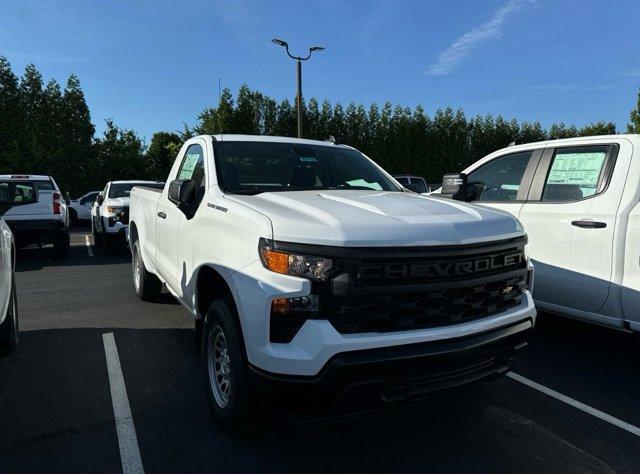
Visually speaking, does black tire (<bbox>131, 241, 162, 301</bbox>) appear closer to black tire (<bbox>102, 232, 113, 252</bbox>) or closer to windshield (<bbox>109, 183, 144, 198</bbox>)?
black tire (<bbox>102, 232, 113, 252</bbox>)

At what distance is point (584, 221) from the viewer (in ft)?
13.2

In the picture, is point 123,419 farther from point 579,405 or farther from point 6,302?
point 579,405

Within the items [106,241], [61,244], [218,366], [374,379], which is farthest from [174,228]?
[106,241]

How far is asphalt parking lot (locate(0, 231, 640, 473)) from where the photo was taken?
2.73 metres

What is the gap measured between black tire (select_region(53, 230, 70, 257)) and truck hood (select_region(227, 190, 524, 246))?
9064 mm

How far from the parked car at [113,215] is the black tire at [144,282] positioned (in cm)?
433

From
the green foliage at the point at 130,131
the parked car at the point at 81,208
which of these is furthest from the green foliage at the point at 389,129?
the parked car at the point at 81,208

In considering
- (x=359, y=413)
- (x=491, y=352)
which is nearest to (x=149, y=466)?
(x=359, y=413)

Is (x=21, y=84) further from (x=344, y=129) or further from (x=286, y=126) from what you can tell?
(x=344, y=129)

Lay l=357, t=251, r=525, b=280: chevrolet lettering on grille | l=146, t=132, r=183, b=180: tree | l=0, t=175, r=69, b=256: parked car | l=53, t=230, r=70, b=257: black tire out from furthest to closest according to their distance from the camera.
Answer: l=146, t=132, r=183, b=180: tree, l=53, t=230, r=70, b=257: black tire, l=0, t=175, r=69, b=256: parked car, l=357, t=251, r=525, b=280: chevrolet lettering on grille

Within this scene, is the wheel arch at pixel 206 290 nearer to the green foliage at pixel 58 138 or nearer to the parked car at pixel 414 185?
the parked car at pixel 414 185

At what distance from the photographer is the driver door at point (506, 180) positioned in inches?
187

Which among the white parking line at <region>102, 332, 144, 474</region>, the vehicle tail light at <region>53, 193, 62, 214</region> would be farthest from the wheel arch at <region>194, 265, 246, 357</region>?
the vehicle tail light at <region>53, 193, 62, 214</region>

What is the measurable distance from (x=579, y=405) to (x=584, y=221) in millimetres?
1471
